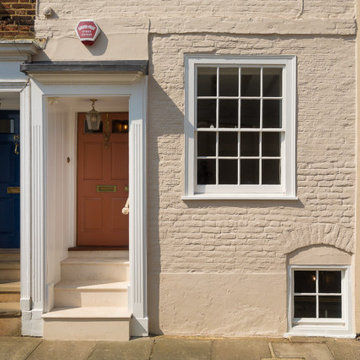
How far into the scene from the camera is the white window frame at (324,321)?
5660mm

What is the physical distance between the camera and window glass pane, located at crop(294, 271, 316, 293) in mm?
5863

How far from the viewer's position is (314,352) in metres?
5.16

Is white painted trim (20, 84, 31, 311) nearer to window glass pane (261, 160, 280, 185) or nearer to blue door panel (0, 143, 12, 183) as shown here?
blue door panel (0, 143, 12, 183)

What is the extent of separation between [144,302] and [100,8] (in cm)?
416

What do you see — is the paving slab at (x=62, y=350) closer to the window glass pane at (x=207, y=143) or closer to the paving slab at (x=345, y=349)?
the window glass pane at (x=207, y=143)

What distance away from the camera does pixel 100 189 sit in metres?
6.70

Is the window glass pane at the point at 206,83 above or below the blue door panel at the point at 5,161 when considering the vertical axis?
above

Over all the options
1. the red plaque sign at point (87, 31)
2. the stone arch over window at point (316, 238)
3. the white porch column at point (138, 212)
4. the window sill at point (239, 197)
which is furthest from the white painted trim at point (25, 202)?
the stone arch over window at point (316, 238)

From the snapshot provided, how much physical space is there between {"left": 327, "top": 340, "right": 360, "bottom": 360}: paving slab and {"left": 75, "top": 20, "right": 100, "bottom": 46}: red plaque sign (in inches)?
205

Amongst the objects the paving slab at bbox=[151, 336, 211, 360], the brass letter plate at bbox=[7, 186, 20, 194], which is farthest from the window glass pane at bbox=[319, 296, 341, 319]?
the brass letter plate at bbox=[7, 186, 20, 194]

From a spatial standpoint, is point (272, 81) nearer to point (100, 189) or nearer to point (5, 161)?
point (100, 189)

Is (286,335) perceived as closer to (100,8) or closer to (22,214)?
(22,214)

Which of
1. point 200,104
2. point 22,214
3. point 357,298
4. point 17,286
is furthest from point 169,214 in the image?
point 357,298

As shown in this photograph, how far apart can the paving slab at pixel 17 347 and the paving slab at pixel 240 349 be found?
7.65 feet
